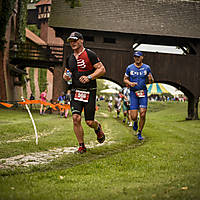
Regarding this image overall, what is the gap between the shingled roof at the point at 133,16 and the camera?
24500 mm

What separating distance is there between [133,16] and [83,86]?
2115cm

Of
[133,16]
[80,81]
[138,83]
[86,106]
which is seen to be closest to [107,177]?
[86,106]

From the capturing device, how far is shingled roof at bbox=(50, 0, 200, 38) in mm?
24500

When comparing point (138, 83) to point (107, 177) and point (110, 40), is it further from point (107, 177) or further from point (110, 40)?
point (110, 40)

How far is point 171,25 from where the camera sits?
25.9 meters

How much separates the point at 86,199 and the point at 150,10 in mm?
25809

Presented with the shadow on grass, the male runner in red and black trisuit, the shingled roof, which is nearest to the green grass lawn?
the shadow on grass

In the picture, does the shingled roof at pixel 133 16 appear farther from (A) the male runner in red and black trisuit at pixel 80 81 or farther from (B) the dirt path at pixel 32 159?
(B) the dirt path at pixel 32 159

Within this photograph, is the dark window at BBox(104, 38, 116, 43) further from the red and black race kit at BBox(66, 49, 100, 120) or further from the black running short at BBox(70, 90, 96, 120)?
the black running short at BBox(70, 90, 96, 120)

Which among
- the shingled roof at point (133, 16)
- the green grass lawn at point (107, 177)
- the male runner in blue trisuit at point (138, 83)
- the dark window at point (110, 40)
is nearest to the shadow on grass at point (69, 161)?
the green grass lawn at point (107, 177)

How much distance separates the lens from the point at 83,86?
20.6 ft

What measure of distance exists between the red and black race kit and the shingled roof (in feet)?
59.6

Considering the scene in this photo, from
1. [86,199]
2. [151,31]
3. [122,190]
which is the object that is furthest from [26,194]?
[151,31]

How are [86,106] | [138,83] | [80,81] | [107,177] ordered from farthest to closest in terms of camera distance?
[138,83] → [86,106] → [80,81] → [107,177]
